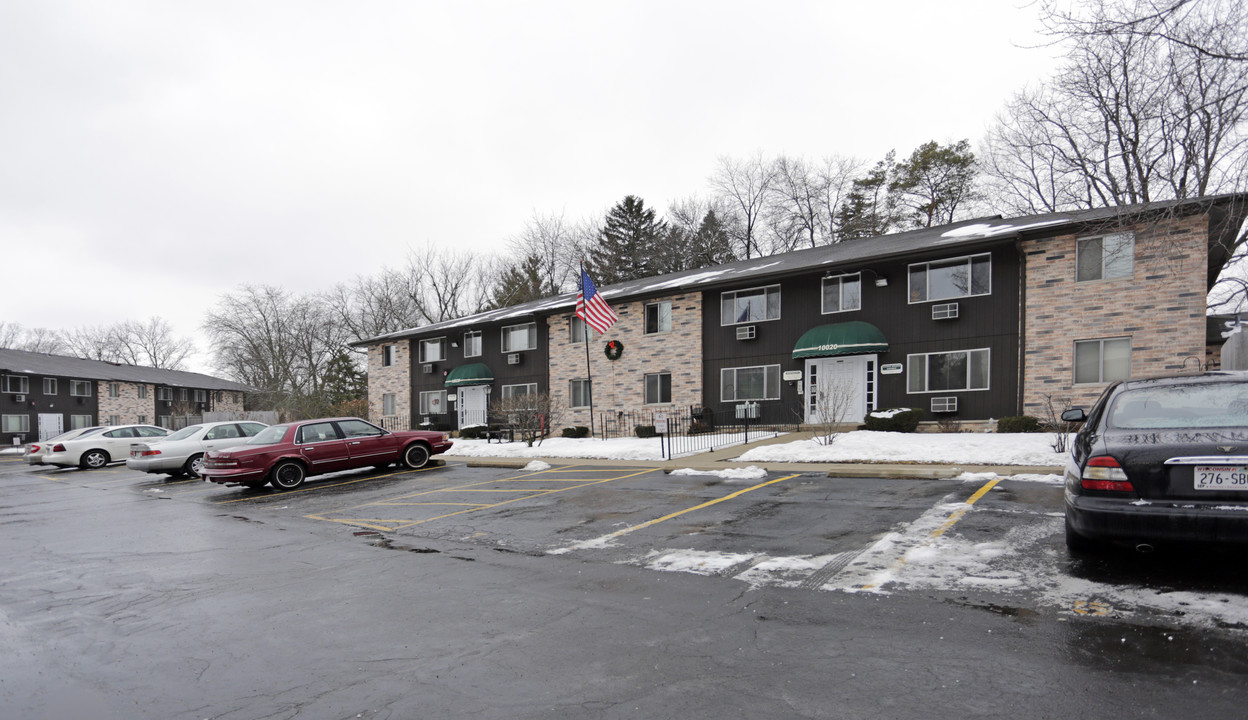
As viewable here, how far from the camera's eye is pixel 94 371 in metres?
48.2

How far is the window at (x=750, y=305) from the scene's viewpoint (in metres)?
22.2

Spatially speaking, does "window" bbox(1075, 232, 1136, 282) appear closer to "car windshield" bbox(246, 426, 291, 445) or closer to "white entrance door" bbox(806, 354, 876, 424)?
"white entrance door" bbox(806, 354, 876, 424)

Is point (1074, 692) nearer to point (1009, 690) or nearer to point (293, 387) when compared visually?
point (1009, 690)

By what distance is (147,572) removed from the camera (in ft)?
21.3

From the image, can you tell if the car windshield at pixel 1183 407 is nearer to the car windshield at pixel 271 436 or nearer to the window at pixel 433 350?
the car windshield at pixel 271 436

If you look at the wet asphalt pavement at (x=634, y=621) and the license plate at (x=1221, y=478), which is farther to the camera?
the license plate at (x=1221, y=478)

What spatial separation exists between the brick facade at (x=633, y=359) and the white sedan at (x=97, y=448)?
14385mm

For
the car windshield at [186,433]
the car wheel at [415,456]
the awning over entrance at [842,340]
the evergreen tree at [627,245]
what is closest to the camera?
the car wheel at [415,456]

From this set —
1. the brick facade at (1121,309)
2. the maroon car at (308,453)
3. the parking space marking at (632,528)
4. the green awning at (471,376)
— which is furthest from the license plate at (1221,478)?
the green awning at (471,376)

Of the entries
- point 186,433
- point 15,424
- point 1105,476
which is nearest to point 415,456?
point 186,433

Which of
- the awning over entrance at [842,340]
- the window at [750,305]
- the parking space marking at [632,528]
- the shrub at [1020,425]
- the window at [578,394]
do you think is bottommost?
the parking space marking at [632,528]

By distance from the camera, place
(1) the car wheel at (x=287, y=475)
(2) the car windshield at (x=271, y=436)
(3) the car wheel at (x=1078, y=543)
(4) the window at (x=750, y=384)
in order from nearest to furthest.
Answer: (3) the car wheel at (x=1078, y=543) < (1) the car wheel at (x=287, y=475) < (2) the car windshield at (x=271, y=436) < (4) the window at (x=750, y=384)

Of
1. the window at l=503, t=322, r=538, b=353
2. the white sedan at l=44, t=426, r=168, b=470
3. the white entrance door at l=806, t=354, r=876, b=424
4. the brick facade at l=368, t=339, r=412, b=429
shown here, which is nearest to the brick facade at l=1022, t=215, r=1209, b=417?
the white entrance door at l=806, t=354, r=876, b=424

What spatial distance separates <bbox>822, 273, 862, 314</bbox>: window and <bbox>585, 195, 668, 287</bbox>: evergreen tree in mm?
24828
